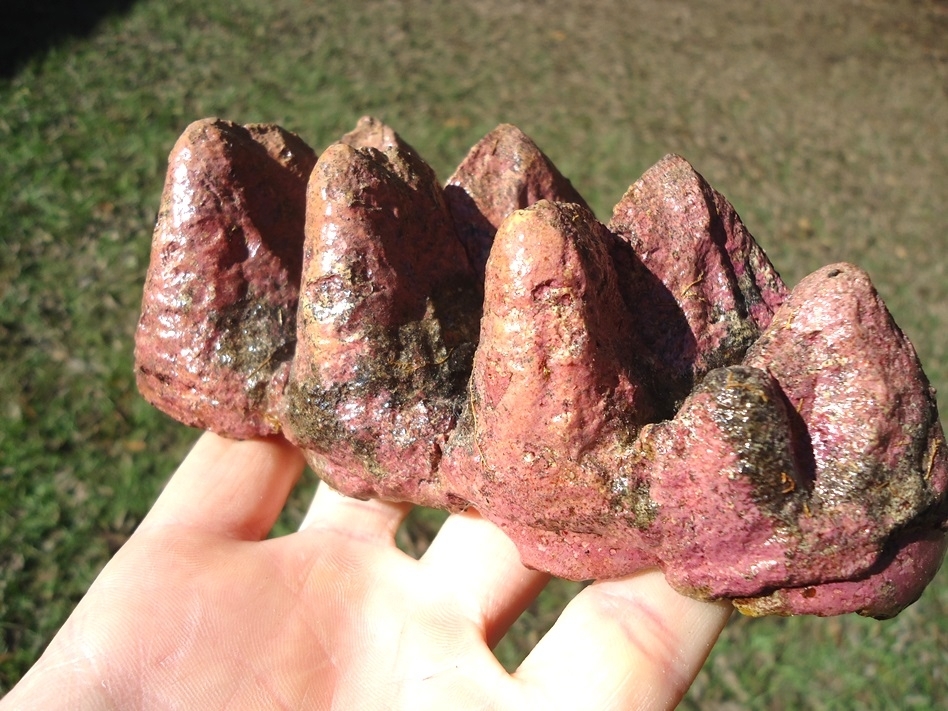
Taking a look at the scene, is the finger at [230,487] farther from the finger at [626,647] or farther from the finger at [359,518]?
the finger at [626,647]

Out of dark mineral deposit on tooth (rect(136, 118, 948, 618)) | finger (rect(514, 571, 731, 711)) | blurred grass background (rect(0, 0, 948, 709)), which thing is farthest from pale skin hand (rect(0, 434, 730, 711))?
blurred grass background (rect(0, 0, 948, 709))

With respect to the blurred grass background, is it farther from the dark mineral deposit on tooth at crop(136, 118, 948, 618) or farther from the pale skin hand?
the dark mineral deposit on tooth at crop(136, 118, 948, 618)

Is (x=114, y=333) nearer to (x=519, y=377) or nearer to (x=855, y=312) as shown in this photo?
(x=519, y=377)

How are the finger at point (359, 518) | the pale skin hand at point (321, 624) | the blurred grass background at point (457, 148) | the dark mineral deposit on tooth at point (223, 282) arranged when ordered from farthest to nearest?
the blurred grass background at point (457, 148) < the finger at point (359, 518) < the dark mineral deposit on tooth at point (223, 282) < the pale skin hand at point (321, 624)

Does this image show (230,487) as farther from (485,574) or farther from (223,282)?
(485,574)

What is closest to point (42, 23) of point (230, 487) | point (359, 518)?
point (230, 487)

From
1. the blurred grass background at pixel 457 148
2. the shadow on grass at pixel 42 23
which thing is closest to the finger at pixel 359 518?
the blurred grass background at pixel 457 148
